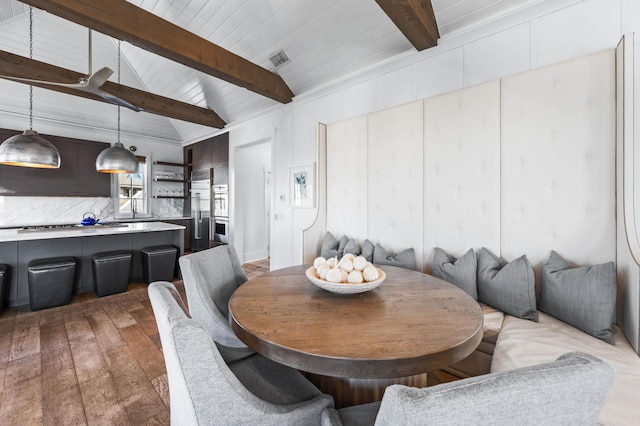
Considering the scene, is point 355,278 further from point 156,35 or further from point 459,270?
point 156,35

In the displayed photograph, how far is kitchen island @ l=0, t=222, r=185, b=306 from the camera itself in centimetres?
317

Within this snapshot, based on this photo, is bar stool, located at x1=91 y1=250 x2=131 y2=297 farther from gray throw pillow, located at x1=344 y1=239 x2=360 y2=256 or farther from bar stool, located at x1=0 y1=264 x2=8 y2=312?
gray throw pillow, located at x1=344 y1=239 x2=360 y2=256

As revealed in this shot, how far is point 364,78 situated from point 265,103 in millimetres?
1857

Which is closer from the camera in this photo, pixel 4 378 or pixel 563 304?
pixel 563 304

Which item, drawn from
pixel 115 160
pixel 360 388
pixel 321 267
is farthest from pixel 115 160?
pixel 360 388

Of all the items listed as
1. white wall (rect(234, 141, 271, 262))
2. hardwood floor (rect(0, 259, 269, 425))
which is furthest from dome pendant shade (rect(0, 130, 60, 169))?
white wall (rect(234, 141, 271, 262))

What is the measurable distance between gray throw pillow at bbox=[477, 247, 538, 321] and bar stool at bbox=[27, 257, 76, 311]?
14.4 ft

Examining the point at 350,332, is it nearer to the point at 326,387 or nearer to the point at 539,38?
the point at 326,387

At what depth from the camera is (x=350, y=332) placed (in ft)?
3.35

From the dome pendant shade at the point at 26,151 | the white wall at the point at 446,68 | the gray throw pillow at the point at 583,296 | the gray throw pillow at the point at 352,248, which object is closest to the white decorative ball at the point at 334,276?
the gray throw pillow at the point at 583,296

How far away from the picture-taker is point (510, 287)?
1895mm

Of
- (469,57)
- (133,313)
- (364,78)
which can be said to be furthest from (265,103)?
(133,313)

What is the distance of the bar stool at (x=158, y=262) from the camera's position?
3.96 meters

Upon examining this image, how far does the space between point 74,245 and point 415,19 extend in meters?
4.68
